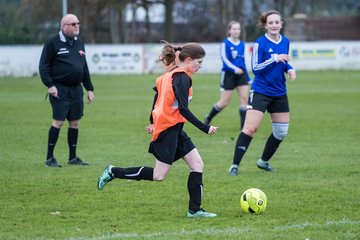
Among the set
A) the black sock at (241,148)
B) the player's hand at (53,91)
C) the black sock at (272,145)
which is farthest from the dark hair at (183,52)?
the player's hand at (53,91)

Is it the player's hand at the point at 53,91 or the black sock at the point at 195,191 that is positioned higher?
the player's hand at the point at 53,91

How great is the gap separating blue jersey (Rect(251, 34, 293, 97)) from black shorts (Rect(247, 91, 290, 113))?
0.06 m

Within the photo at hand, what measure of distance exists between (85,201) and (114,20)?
4496 cm

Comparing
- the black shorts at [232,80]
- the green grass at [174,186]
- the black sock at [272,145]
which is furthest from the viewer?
the black shorts at [232,80]

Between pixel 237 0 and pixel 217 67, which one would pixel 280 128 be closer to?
pixel 217 67

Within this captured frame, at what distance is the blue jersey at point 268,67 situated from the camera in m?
9.94

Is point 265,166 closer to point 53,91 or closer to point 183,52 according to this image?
point 53,91

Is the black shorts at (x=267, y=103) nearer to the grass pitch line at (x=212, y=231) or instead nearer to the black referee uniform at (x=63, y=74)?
the black referee uniform at (x=63, y=74)

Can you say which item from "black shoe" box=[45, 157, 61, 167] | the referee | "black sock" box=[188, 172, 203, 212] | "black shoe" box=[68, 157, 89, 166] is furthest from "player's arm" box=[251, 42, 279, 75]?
"black shoe" box=[45, 157, 61, 167]

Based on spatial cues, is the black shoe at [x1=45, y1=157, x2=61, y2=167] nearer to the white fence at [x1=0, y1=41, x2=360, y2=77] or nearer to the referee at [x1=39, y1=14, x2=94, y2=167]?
the referee at [x1=39, y1=14, x2=94, y2=167]

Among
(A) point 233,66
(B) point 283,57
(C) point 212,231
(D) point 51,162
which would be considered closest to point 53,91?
(D) point 51,162

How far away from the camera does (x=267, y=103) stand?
32.8 feet

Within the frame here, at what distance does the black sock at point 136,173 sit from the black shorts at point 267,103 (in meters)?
2.83

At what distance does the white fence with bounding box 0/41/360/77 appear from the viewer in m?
35.3
